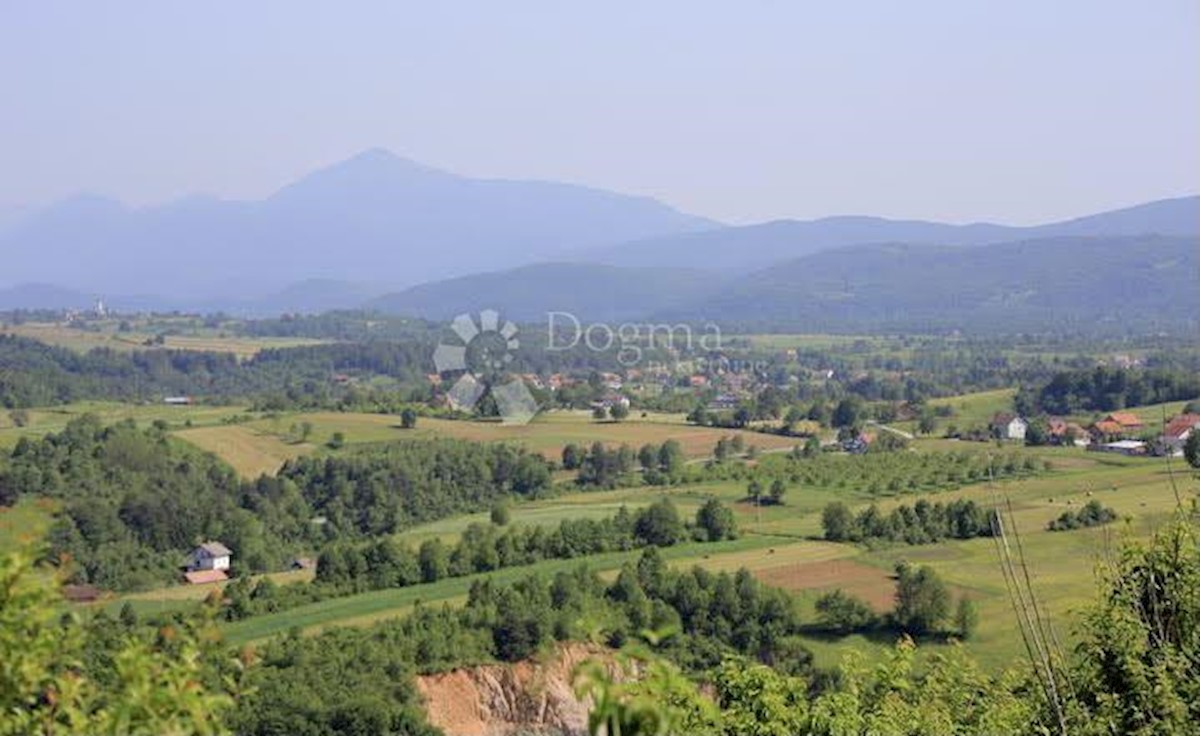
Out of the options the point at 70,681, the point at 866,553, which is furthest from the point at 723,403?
the point at 70,681

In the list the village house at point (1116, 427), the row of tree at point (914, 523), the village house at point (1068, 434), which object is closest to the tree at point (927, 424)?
the village house at point (1068, 434)

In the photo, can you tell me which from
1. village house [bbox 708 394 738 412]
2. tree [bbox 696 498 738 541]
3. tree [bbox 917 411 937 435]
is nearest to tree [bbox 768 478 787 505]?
tree [bbox 696 498 738 541]

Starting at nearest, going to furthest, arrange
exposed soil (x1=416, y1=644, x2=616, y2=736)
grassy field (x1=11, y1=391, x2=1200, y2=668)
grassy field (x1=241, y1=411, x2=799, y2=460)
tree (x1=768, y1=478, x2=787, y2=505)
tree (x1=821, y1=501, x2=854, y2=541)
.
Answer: exposed soil (x1=416, y1=644, x2=616, y2=736) < grassy field (x1=11, y1=391, x2=1200, y2=668) < tree (x1=821, y1=501, x2=854, y2=541) < tree (x1=768, y1=478, x2=787, y2=505) < grassy field (x1=241, y1=411, x2=799, y2=460)

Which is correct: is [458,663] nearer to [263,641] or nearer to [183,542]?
[263,641]

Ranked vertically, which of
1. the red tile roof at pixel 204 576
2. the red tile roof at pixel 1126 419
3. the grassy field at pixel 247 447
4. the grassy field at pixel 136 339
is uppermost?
the grassy field at pixel 136 339

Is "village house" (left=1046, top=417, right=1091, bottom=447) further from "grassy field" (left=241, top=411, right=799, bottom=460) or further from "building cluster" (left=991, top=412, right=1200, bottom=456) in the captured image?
"grassy field" (left=241, top=411, right=799, bottom=460)

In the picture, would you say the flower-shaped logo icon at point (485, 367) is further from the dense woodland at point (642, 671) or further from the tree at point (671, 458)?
the dense woodland at point (642, 671)
